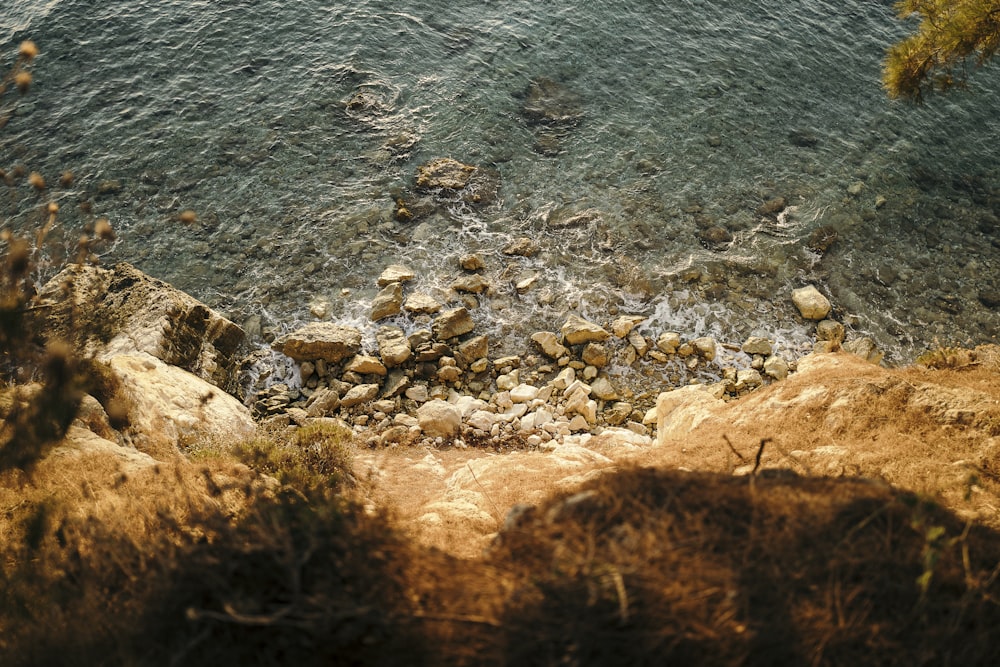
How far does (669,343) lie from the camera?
43.0ft

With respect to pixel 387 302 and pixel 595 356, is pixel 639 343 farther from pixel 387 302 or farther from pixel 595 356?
pixel 387 302

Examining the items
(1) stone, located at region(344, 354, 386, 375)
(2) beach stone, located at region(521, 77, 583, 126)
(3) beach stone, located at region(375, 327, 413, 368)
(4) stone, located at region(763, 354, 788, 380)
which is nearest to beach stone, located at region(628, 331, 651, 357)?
(4) stone, located at region(763, 354, 788, 380)

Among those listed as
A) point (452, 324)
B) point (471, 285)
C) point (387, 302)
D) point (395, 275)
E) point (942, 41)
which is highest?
point (942, 41)

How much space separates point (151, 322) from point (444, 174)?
28.4 feet

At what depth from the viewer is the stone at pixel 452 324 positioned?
13117 millimetres

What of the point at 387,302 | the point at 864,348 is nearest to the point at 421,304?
the point at 387,302

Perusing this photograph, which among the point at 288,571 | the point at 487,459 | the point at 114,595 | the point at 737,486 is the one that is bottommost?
the point at 487,459

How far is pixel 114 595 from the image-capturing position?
499cm

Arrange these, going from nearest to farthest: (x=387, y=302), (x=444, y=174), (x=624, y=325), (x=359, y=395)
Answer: (x=359, y=395) < (x=624, y=325) < (x=387, y=302) < (x=444, y=174)

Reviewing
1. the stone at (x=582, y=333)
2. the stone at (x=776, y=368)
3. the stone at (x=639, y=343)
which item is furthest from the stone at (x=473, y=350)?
the stone at (x=776, y=368)

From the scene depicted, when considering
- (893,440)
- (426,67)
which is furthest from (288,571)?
(426,67)

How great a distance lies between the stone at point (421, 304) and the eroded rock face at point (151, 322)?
3.85m

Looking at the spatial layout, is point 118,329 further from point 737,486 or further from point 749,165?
point 749,165

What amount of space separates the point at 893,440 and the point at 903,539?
3.67 m
